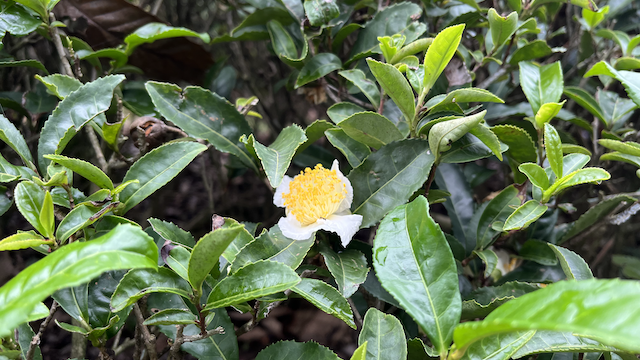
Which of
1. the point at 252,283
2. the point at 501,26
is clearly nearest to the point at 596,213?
the point at 501,26

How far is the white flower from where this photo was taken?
2.52 feet

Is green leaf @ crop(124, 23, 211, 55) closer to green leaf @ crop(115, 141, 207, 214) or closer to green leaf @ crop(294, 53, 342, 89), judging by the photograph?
green leaf @ crop(294, 53, 342, 89)

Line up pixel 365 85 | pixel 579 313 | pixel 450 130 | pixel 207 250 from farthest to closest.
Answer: pixel 365 85 → pixel 450 130 → pixel 207 250 → pixel 579 313

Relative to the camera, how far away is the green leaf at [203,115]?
858 millimetres

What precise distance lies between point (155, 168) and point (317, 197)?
306mm

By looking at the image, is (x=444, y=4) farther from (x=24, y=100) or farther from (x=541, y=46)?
(x=24, y=100)

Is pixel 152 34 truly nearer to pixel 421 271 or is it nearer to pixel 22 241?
pixel 22 241

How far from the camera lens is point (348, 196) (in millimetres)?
790

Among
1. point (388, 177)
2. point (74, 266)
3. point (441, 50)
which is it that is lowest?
point (388, 177)

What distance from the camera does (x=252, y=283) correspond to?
591 millimetres

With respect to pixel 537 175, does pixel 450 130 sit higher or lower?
higher

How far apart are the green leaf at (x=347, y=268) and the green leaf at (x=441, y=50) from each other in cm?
35

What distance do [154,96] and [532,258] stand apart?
89 cm

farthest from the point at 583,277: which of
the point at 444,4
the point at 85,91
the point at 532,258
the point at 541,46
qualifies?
the point at 85,91
